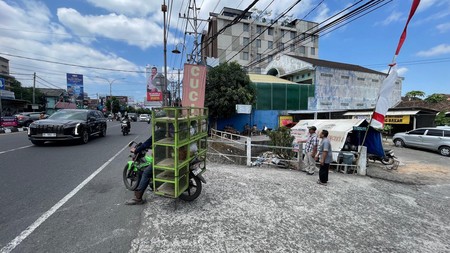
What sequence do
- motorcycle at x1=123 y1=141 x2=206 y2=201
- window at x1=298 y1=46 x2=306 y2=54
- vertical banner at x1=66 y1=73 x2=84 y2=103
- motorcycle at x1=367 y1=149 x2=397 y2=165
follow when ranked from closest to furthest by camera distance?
1. motorcycle at x1=123 y1=141 x2=206 y2=201
2. motorcycle at x1=367 y1=149 x2=397 y2=165
3. vertical banner at x1=66 y1=73 x2=84 y2=103
4. window at x1=298 y1=46 x2=306 y2=54

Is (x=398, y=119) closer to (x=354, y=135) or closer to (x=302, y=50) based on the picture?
(x=354, y=135)

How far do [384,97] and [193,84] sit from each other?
6112mm

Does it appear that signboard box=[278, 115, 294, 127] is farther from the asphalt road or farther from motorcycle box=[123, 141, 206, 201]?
motorcycle box=[123, 141, 206, 201]

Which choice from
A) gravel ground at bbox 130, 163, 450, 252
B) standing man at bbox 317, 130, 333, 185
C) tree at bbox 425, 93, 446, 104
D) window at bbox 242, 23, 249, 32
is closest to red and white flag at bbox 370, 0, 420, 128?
gravel ground at bbox 130, 163, 450, 252

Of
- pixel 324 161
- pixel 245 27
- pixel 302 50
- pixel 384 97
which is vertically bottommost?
pixel 324 161

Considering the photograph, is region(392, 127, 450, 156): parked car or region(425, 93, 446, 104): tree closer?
region(392, 127, 450, 156): parked car

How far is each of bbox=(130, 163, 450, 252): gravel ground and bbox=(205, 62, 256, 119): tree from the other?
15.2m

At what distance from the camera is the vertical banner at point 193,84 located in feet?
23.2

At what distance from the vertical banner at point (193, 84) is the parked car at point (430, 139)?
15423 mm

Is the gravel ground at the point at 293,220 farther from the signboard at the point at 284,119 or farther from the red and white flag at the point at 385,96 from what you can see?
the signboard at the point at 284,119

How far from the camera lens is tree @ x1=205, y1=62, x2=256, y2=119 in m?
20.3

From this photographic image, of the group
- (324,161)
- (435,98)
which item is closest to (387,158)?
(324,161)

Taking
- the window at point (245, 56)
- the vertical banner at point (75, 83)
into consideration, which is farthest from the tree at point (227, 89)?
the window at point (245, 56)

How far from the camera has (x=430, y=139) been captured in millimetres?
13922
